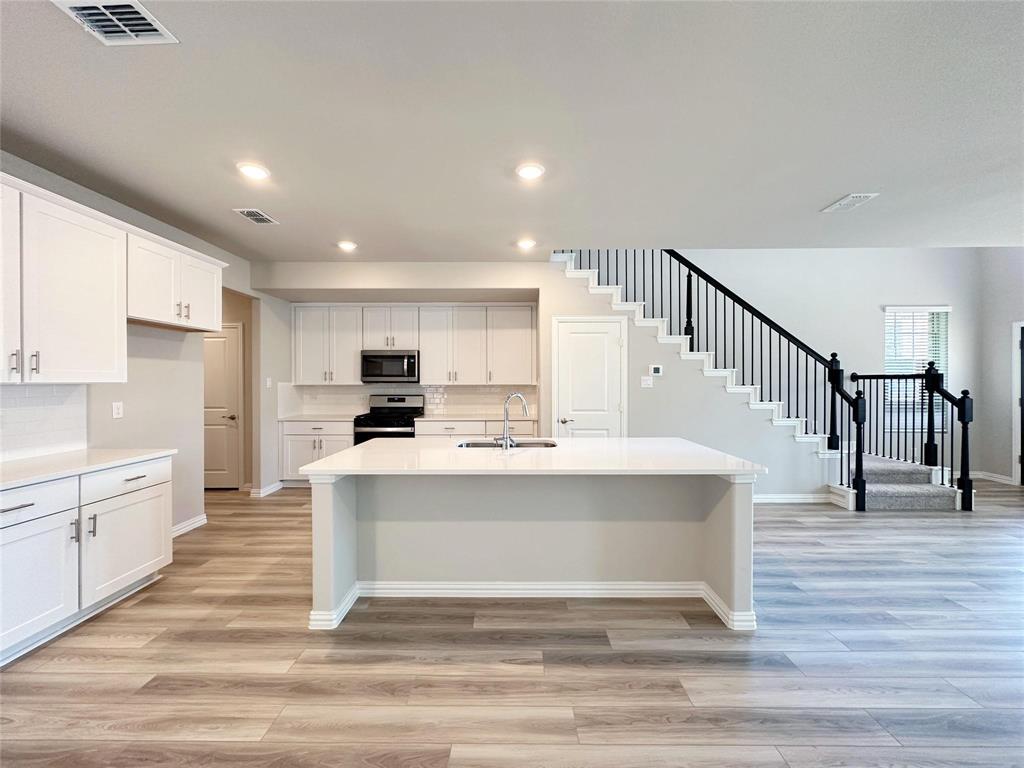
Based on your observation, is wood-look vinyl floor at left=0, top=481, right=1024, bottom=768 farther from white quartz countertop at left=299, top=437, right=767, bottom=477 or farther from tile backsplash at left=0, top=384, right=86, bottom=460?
tile backsplash at left=0, top=384, right=86, bottom=460

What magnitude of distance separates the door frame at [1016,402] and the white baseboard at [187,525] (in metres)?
9.20

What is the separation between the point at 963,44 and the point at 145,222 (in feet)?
16.5

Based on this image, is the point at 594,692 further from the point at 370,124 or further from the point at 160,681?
the point at 370,124

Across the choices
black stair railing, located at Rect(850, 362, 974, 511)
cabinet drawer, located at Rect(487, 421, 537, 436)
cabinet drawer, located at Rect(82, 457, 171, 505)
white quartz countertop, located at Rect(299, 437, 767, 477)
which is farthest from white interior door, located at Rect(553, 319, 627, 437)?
cabinet drawer, located at Rect(82, 457, 171, 505)

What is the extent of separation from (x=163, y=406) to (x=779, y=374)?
626 cm

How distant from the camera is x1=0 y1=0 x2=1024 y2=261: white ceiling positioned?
192cm

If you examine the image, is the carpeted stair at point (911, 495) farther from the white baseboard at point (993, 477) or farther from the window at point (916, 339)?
the window at point (916, 339)

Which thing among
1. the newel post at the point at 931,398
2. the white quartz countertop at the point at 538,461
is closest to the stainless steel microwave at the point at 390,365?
the white quartz countertop at the point at 538,461

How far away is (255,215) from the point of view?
4.13 metres

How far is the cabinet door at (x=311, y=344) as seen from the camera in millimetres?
6680

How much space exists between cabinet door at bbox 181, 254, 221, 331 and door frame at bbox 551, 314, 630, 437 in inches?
127

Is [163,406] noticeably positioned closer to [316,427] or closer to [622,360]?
[316,427]

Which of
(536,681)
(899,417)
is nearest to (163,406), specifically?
(536,681)

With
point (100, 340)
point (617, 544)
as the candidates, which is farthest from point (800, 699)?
point (100, 340)
